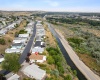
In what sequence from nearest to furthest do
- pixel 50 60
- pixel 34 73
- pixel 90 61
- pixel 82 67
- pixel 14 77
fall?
pixel 14 77
pixel 34 73
pixel 50 60
pixel 82 67
pixel 90 61

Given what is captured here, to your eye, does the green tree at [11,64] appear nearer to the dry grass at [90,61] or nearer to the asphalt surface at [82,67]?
the asphalt surface at [82,67]

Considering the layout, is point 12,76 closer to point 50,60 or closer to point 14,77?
point 14,77

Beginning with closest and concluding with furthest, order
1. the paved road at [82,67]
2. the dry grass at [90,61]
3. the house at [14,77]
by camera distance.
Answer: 1. the house at [14,77]
2. the paved road at [82,67]
3. the dry grass at [90,61]

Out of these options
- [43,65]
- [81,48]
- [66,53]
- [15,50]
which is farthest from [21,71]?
[81,48]

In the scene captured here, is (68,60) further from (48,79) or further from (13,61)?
(13,61)

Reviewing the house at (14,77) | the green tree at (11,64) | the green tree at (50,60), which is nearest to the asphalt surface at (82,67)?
the green tree at (50,60)

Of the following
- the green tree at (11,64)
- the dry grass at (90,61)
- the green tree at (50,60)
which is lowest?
the dry grass at (90,61)

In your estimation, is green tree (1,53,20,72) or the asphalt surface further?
the asphalt surface

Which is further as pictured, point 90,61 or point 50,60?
Result: point 90,61

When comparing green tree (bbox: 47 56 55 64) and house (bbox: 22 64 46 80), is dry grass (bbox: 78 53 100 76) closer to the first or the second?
green tree (bbox: 47 56 55 64)

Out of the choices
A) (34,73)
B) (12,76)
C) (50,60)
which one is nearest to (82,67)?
(50,60)

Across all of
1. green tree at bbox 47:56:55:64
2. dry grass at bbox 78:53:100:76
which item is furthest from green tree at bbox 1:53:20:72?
dry grass at bbox 78:53:100:76
